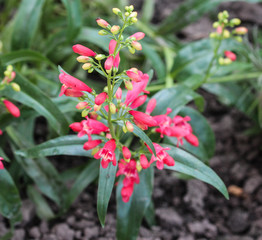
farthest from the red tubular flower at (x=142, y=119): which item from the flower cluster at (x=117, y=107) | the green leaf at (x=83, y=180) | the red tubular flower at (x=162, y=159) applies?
the green leaf at (x=83, y=180)

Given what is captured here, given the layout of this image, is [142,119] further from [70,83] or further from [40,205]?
[40,205]

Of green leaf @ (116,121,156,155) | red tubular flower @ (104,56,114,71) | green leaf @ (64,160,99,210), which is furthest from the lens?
green leaf @ (64,160,99,210)

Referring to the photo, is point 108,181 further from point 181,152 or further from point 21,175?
point 21,175

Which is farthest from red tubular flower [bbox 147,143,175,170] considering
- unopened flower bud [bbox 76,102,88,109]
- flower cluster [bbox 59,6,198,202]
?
unopened flower bud [bbox 76,102,88,109]

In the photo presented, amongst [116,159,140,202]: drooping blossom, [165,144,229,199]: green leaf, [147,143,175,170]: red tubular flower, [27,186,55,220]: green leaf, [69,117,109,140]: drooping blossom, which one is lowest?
[27,186,55,220]: green leaf

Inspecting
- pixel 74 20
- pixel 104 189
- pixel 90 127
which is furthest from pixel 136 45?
pixel 74 20

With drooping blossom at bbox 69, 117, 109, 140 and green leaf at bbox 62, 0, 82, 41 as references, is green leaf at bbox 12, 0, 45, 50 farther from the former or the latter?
drooping blossom at bbox 69, 117, 109, 140

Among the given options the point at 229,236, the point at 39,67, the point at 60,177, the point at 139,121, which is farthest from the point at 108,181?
the point at 39,67
